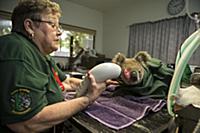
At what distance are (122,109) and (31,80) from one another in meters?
0.39

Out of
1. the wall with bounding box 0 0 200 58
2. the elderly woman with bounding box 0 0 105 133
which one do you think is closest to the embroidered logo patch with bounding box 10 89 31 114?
the elderly woman with bounding box 0 0 105 133

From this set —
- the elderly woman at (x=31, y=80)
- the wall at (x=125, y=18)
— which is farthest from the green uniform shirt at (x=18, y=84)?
the wall at (x=125, y=18)

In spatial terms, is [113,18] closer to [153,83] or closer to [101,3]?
[101,3]

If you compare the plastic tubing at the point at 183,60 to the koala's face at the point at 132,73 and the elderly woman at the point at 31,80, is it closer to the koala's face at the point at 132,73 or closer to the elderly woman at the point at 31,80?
the elderly woman at the point at 31,80

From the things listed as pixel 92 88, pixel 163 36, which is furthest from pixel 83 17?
pixel 92 88

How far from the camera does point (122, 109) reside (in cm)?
75

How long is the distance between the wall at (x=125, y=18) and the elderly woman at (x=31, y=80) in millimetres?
2840

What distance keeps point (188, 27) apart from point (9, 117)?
2965mm

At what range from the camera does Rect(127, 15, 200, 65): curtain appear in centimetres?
291

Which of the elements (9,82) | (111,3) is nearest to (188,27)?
(111,3)

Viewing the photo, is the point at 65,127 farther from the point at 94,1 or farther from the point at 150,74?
the point at 94,1

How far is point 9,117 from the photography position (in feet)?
1.98

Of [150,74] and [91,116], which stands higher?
[150,74]

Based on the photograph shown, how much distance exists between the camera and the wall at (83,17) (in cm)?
368
